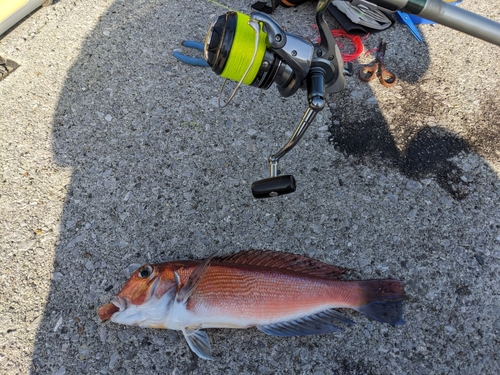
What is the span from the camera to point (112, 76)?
2.74 m

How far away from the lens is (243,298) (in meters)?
1.78

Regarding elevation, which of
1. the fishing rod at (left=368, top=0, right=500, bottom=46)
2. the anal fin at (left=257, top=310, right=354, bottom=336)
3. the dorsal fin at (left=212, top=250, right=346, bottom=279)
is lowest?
the anal fin at (left=257, top=310, right=354, bottom=336)

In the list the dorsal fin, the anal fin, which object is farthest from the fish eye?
the anal fin

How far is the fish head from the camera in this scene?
1741mm

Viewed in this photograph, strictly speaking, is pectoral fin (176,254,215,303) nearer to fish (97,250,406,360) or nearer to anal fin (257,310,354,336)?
fish (97,250,406,360)

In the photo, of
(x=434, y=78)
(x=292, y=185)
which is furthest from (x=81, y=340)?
(x=434, y=78)

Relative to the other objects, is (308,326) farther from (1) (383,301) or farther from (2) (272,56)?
(2) (272,56)

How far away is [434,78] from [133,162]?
2.35 meters

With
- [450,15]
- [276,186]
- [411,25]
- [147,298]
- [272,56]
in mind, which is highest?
[450,15]

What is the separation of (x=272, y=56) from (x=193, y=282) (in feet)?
3.65

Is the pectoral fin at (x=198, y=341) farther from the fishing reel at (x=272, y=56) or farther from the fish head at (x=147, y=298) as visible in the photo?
the fishing reel at (x=272, y=56)

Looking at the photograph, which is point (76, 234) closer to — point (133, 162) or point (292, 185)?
point (133, 162)

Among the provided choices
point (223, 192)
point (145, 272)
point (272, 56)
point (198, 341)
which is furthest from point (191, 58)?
point (198, 341)

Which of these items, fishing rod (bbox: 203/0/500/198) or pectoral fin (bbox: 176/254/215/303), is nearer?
fishing rod (bbox: 203/0/500/198)
